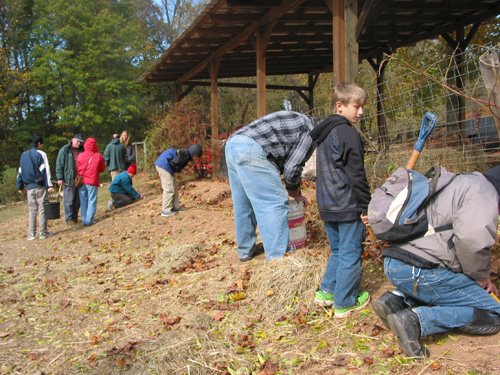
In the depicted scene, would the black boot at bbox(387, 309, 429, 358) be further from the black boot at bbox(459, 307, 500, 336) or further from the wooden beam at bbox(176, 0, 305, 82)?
the wooden beam at bbox(176, 0, 305, 82)

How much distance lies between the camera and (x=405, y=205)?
2533 millimetres

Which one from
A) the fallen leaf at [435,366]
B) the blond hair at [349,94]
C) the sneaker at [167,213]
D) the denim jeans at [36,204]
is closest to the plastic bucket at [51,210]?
the denim jeans at [36,204]

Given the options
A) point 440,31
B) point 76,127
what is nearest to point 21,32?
point 76,127

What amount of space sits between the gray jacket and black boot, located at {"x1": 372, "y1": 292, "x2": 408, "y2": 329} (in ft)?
1.31

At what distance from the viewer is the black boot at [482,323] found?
261 centimetres

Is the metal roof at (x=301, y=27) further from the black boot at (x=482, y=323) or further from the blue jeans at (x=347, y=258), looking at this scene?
the black boot at (x=482, y=323)

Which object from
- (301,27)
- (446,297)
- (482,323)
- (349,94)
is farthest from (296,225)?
(301,27)

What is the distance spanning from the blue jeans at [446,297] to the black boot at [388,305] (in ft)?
0.60

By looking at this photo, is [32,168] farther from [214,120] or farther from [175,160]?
[214,120]

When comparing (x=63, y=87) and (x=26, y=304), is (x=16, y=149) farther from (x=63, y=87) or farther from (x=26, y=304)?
(x=26, y=304)

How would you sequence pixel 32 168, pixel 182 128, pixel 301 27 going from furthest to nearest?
pixel 182 128 < pixel 301 27 < pixel 32 168

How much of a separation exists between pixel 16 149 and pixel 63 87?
5.24 metres

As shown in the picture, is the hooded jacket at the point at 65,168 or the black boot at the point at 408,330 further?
the hooded jacket at the point at 65,168

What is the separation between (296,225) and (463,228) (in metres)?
2.21
